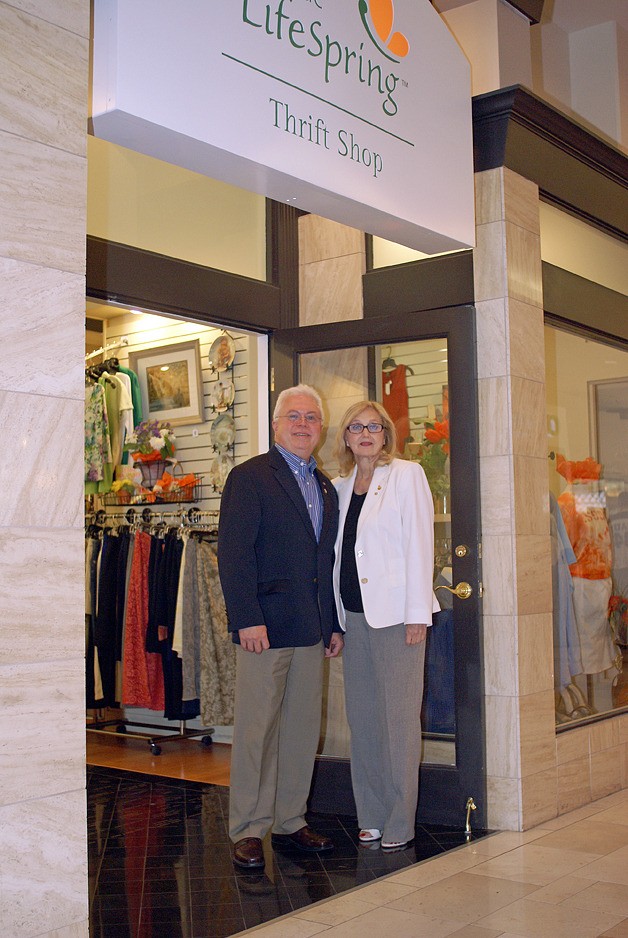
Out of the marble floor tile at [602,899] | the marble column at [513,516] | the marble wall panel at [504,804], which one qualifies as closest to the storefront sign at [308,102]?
the marble column at [513,516]

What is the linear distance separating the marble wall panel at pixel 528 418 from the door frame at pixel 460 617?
0.17 metres

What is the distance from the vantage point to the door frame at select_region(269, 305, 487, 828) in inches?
166

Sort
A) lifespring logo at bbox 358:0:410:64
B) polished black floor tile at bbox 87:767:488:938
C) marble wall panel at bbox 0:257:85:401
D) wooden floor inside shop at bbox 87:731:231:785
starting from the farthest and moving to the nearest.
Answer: wooden floor inside shop at bbox 87:731:231:785 < lifespring logo at bbox 358:0:410:64 < polished black floor tile at bbox 87:767:488:938 < marble wall panel at bbox 0:257:85:401

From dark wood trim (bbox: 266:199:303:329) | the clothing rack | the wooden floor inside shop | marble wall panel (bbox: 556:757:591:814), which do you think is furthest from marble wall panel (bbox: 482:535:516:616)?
the clothing rack

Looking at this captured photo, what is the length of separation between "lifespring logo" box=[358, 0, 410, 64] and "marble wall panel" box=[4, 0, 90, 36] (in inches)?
46.8

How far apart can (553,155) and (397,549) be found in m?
2.07

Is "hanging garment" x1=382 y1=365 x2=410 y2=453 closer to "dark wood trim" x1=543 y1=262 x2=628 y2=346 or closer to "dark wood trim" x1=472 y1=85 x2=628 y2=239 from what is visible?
"dark wood trim" x1=543 y1=262 x2=628 y2=346

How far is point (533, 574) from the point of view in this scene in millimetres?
4344

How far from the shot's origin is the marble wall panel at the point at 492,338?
4320 millimetres

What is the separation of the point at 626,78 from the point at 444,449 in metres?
3.08

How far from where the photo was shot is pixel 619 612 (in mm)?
5285

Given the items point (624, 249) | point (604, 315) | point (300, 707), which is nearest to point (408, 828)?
point (300, 707)

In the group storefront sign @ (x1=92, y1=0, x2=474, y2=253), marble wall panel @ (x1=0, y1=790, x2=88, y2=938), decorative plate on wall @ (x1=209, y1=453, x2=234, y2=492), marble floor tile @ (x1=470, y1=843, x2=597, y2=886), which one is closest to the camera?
marble wall panel @ (x1=0, y1=790, x2=88, y2=938)

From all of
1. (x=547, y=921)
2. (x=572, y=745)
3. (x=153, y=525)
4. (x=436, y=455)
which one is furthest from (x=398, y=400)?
(x=153, y=525)
